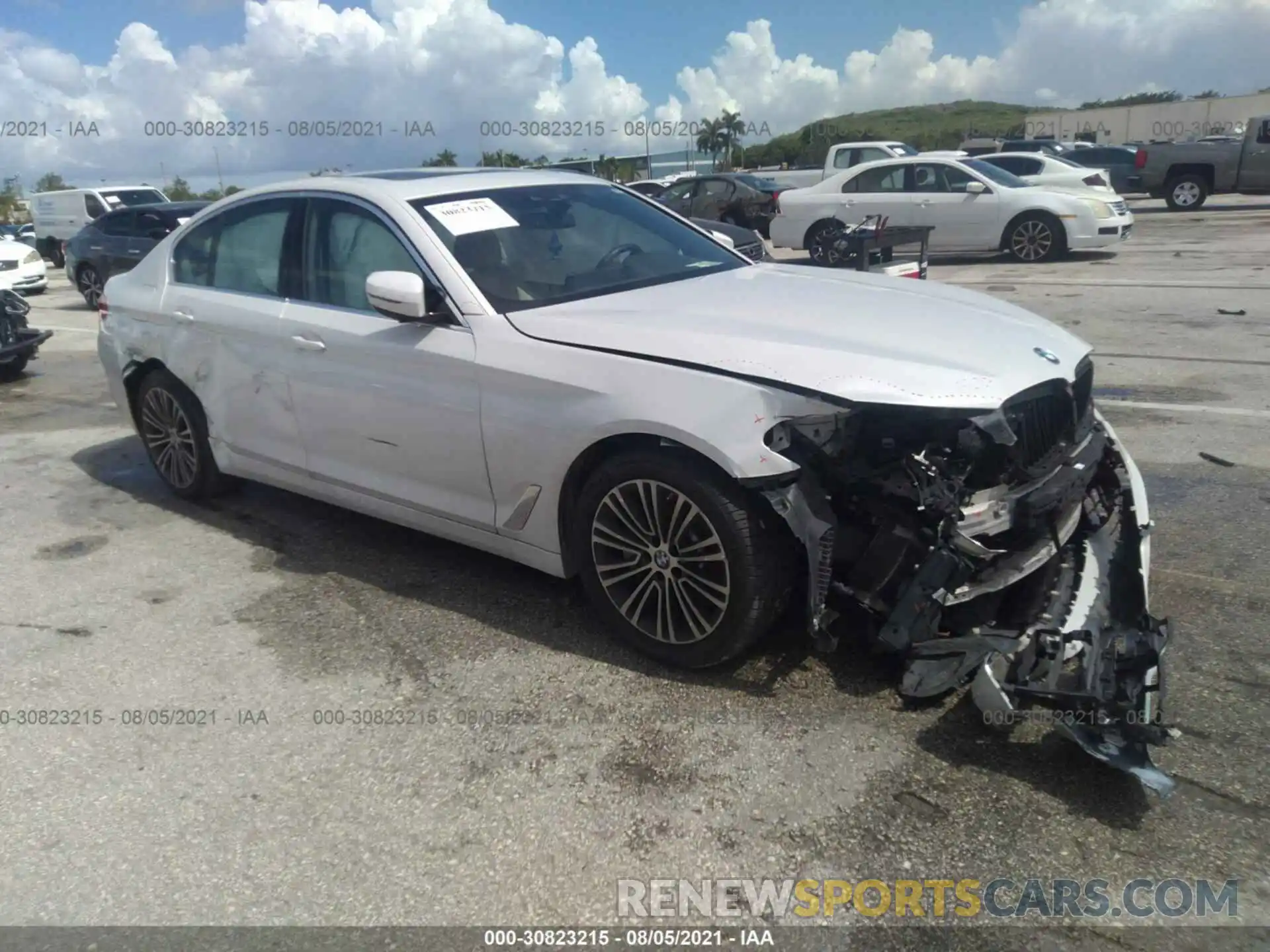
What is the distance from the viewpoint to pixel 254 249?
4875 millimetres

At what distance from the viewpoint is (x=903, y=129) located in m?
110

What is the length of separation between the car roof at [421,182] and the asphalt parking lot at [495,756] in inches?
64.4

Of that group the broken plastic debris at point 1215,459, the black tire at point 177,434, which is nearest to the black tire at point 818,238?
the broken plastic debris at point 1215,459

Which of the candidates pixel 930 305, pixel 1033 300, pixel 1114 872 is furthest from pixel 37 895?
pixel 1033 300

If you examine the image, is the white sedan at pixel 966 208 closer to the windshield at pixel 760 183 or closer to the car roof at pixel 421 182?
the windshield at pixel 760 183

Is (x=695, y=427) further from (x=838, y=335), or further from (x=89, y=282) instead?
(x=89, y=282)

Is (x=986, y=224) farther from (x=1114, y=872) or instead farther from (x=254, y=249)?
(x=1114, y=872)

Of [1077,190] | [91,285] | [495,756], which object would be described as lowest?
[495,756]

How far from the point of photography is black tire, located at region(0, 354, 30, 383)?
30.9 ft

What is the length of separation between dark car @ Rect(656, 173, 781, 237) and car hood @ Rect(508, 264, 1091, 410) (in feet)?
55.4

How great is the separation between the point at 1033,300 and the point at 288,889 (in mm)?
10533

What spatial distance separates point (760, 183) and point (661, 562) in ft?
67.8

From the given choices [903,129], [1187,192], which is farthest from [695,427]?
[903,129]

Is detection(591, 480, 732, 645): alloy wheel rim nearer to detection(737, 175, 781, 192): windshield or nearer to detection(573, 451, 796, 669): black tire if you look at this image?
detection(573, 451, 796, 669): black tire
